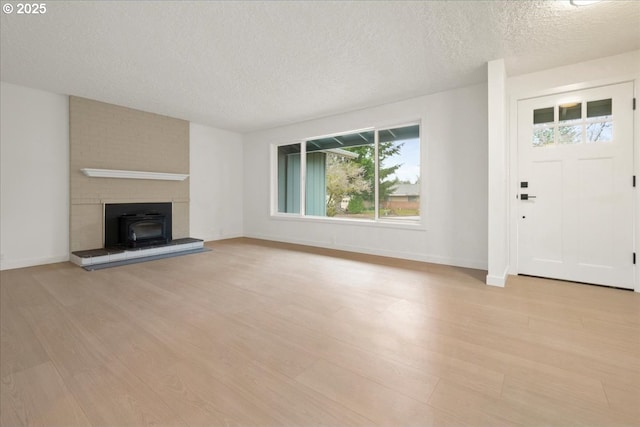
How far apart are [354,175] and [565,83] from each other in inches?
124

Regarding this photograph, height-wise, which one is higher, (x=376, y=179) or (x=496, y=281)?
(x=376, y=179)

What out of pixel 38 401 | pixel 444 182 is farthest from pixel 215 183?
pixel 38 401

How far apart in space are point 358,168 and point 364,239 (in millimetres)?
1355

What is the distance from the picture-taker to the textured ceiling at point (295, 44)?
239 cm

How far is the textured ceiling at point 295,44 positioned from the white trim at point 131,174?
1172 millimetres

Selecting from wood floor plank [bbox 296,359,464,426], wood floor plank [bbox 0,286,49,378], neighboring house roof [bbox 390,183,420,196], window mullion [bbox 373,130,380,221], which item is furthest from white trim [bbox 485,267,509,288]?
wood floor plank [bbox 0,286,49,378]

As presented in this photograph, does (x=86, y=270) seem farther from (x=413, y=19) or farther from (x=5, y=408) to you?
(x=413, y=19)

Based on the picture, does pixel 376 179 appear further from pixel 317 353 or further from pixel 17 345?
pixel 17 345

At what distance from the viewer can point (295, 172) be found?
6.42 m

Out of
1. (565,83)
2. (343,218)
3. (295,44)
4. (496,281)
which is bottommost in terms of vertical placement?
(496,281)

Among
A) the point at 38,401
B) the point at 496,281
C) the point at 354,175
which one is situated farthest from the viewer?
the point at 354,175

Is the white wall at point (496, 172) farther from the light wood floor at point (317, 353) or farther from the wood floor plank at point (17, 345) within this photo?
the wood floor plank at point (17, 345)

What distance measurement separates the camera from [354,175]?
5438 mm

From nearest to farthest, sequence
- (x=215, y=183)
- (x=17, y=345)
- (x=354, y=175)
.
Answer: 1. (x=17, y=345)
2. (x=354, y=175)
3. (x=215, y=183)
